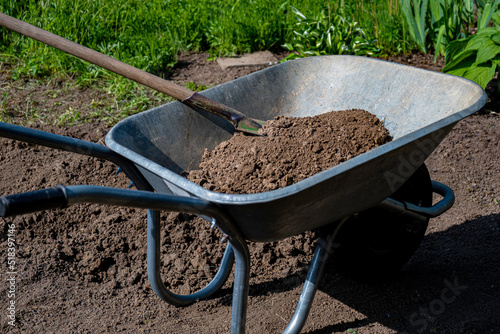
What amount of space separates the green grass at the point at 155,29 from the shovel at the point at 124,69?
1716mm

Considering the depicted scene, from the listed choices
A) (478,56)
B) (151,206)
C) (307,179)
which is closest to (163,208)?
(151,206)

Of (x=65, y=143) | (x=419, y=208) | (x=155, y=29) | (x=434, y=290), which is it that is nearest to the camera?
(x=65, y=143)

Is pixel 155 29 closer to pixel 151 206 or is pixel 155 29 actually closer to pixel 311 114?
pixel 311 114

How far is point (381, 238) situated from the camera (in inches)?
88.2

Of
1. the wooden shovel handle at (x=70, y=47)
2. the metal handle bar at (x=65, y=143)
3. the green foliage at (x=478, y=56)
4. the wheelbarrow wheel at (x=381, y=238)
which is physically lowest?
the wheelbarrow wheel at (x=381, y=238)

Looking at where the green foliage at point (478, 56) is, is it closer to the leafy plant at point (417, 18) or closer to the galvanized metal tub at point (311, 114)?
the leafy plant at point (417, 18)

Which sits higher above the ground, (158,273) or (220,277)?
(158,273)

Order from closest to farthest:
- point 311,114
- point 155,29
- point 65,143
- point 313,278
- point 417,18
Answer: point 65,143 → point 313,278 → point 311,114 → point 417,18 → point 155,29

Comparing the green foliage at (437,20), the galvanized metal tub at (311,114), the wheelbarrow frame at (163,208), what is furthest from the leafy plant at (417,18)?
the wheelbarrow frame at (163,208)

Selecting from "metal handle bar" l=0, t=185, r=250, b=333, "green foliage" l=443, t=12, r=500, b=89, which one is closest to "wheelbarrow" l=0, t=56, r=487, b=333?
"metal handle bar" l=0, t=185, r=250, b=333

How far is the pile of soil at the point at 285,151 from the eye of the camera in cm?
164

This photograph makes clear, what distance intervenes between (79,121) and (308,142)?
199 cm

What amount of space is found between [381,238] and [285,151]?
788 millimetres

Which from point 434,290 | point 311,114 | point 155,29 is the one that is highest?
point 311,114
